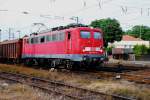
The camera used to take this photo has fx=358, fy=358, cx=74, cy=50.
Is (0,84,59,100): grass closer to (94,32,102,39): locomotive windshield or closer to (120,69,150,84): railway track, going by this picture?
(120,69,150,84): railway track

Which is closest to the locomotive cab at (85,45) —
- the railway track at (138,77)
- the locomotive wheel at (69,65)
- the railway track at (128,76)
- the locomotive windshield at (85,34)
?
the locomotive windshield at (85,34)

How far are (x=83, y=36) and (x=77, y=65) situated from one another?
249 centimetres

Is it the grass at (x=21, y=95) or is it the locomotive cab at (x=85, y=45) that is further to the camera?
the locomotive cab at (x=85, y=45)

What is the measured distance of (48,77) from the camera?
21.4 metres

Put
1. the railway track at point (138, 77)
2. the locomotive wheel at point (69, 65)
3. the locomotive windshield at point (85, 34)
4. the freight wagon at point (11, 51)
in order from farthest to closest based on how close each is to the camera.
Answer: the freight wagon at point (11, 51)
the locomotive wheel at point (69, 65)
the locomotive windshield at point (85, 34)
the railway track at point (138, 77)

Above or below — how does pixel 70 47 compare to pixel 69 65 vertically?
above

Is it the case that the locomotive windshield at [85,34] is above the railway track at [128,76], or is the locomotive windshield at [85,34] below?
above

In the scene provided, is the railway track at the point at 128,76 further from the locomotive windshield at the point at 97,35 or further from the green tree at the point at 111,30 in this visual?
the green tree at the point at 111,30

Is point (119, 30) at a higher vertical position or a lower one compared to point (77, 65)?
higher

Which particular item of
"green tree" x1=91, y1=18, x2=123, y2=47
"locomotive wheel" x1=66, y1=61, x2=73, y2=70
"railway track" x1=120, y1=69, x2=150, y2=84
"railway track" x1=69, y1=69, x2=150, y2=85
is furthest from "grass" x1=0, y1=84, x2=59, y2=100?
"green tree" x1=91, y1=18, x2=123, y2=47

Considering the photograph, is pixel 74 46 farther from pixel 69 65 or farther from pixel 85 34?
pixel 69 65

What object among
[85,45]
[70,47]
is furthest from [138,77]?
[70,47]

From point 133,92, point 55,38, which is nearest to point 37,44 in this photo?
point 55,38

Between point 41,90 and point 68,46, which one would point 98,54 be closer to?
point 68,46
